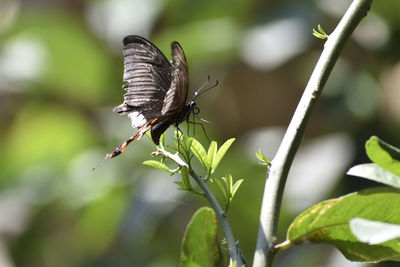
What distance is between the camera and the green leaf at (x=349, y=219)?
494 millimetres

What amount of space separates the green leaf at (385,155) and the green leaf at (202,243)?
15cm

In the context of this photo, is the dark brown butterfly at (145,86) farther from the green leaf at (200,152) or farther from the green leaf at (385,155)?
the green leaf at (385,155)

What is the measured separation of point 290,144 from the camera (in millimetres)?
452

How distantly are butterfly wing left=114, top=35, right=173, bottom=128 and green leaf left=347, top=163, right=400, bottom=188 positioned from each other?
191 millimetres

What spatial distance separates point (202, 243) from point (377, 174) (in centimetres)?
16

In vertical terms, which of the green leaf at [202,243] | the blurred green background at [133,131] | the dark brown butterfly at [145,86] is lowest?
the blurred green background at [133,131]

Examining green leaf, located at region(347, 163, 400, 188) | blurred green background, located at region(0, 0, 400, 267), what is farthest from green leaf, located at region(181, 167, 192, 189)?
blurred green background, located at region(0, 0, 400, 267)

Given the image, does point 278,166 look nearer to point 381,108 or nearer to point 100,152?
point 381,108

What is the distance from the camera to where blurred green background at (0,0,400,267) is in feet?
5.94

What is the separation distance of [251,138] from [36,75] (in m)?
0.75

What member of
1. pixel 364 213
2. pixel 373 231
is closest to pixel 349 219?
pixel 364 213

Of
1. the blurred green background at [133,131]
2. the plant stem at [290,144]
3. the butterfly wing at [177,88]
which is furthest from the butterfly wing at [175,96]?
the blurred green background at [133,131]

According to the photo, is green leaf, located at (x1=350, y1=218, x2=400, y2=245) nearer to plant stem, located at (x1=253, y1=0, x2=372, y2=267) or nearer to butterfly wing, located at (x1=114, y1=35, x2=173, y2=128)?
plant stem, located at (x1=253, y1=0, x2=372, y2=267)

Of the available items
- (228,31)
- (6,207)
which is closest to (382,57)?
(228,31)
